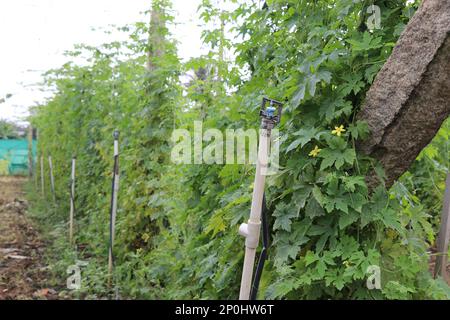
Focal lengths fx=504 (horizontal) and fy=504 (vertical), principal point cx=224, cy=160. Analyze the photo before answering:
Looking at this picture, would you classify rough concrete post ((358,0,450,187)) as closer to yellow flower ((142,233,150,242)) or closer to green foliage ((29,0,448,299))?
green foliage ((29,0,448,299))

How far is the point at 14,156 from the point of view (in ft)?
76.9

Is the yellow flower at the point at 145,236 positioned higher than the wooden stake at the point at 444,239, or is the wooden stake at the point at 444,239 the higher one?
the wooden stake at the point at 444,239

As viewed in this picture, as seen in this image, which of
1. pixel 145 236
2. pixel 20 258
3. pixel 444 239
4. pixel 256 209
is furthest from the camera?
pixel 20 258

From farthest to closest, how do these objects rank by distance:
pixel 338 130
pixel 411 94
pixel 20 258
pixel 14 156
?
pixel 14 156 < pixel 20 258 < pixel 338 130 < pixel 411 94

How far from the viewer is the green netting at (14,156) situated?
2195 cm

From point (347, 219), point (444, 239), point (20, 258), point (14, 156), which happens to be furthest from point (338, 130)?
point (14, 156)

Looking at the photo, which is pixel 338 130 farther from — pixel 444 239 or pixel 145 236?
pixel 145 236

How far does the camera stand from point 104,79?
8133mm

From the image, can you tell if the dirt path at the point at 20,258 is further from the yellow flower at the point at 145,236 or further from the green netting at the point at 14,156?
the green netting at the point at 14,156

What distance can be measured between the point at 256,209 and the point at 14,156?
2358 centimetres

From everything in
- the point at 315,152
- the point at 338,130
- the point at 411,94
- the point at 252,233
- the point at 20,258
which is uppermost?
the point at 411,94

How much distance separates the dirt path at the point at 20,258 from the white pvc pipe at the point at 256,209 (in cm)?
395

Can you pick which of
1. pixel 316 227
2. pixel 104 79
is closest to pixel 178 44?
pixel 104 79

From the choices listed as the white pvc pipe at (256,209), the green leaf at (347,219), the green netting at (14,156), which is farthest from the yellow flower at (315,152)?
the green netting at (14,156)
